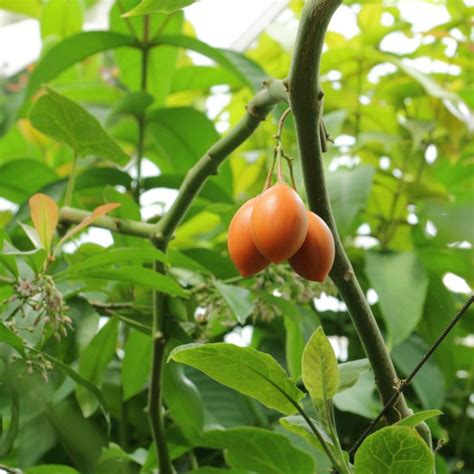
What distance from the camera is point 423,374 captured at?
25.8 inches

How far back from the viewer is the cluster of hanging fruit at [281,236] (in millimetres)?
327

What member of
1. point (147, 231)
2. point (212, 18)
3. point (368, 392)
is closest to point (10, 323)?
point (147, 231)

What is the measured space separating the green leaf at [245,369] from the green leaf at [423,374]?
0.91ft

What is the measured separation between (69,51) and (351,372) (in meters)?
0.37

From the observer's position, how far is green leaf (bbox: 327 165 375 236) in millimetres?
677

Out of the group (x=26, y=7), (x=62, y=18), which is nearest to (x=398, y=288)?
(x=62, y=18)

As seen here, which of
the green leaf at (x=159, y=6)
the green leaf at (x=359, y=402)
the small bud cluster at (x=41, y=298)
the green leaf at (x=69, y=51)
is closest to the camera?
the green leaf at (x=159, y=6)

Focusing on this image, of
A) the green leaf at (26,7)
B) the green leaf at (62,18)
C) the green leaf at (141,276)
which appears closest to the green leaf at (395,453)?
the green leaf at (141,276)

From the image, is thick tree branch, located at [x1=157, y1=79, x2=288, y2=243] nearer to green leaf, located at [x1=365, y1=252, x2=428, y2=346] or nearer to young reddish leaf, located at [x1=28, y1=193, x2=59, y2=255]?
young reddish leaf, located at [x1=28, y1=193, x2=59, y2=255]

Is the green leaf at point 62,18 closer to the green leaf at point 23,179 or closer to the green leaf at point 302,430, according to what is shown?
the green leaf at point 23,179

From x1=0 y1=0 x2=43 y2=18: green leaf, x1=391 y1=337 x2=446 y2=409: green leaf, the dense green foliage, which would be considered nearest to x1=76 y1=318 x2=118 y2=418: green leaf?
the dense green foliage

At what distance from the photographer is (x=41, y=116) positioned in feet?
1.73

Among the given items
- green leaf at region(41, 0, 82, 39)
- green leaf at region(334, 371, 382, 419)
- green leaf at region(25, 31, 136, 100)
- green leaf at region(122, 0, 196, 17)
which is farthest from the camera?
green leaf at region(41, 0, 82, 39)

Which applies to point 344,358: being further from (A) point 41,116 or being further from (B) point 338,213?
(A) point 41,116
